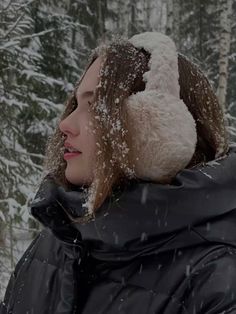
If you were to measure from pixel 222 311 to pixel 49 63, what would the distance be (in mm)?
9228

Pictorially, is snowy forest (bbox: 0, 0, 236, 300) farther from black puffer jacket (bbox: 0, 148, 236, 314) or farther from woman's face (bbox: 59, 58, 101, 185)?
black puffer jacket (bbox: 0, 148, 236, 314)

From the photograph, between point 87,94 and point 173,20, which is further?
point 173,20

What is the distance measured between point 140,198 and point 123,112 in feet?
0.83

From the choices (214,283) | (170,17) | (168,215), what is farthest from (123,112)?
(170,17)

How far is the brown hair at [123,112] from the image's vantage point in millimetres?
1479

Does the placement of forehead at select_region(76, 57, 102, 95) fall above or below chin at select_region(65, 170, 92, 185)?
above

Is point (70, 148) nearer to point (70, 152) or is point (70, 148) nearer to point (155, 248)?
point (70, 152)

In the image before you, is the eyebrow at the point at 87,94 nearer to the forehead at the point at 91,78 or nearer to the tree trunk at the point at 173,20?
the forehead at the point at 91,78

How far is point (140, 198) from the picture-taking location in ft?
4.72

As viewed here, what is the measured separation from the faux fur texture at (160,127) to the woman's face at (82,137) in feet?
0.44

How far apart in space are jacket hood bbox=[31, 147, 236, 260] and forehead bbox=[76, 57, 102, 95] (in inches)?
13.3

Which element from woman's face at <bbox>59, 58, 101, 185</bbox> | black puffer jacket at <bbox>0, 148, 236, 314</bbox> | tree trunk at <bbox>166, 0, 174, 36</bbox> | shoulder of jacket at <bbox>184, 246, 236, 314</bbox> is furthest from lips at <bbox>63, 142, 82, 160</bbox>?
tree trunk at <bbox>166, 0, 174, 36</bbox>

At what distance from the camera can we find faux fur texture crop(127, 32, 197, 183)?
4.88 ft

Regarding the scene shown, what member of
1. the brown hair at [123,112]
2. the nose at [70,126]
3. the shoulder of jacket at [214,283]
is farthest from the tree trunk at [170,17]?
the shoulder of jacket at [214,283]
